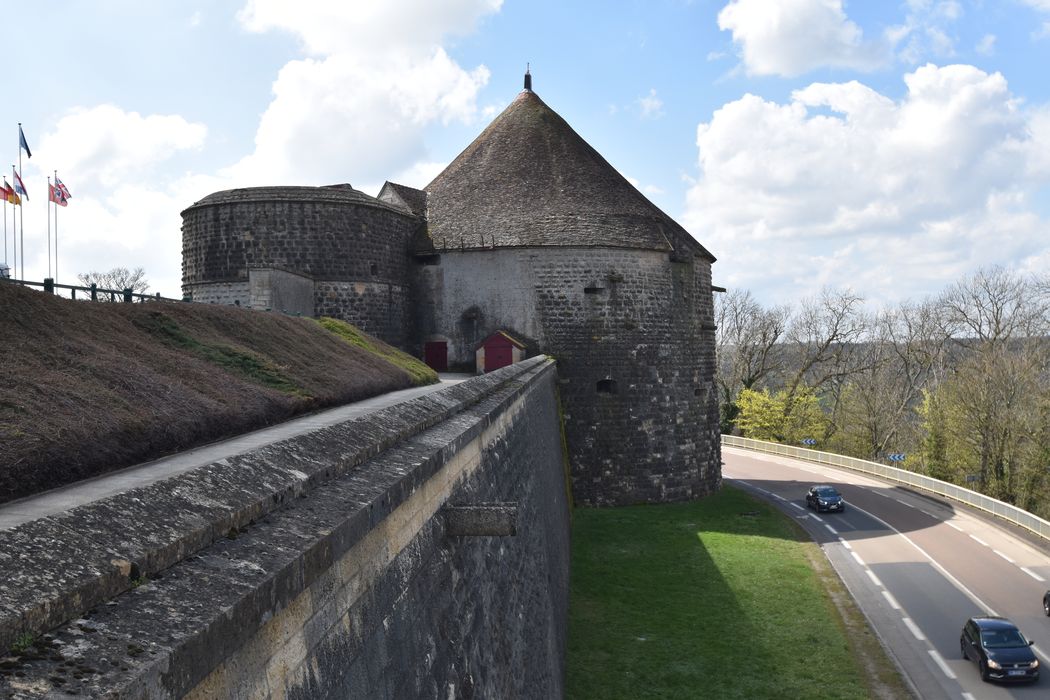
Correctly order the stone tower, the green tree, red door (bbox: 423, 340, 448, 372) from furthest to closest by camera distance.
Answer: the green tree
red door (bbox: 423, 340, 448, 372)
the stone tower

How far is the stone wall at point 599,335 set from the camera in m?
29.3

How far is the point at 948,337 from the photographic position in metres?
58.7

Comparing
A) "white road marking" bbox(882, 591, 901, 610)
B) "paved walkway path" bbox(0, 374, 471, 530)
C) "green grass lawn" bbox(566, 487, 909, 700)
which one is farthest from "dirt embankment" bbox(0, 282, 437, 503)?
"white road marking" bbox(882, 591, 901, 610)

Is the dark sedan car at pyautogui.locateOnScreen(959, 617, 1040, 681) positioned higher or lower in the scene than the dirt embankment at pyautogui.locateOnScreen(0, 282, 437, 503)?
lower

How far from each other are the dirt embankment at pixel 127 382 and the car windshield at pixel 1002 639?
40.9 ft

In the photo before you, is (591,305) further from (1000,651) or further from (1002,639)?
(1000,651)

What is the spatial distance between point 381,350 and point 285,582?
18598mm

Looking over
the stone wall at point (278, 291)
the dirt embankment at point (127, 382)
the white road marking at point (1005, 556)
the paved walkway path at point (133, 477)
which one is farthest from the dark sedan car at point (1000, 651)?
the stone wall at point (278, 291)

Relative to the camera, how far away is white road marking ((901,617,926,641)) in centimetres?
1842

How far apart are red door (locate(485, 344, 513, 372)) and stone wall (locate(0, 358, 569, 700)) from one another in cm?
2038

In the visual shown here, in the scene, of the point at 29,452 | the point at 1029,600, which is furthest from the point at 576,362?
the point at 29,452

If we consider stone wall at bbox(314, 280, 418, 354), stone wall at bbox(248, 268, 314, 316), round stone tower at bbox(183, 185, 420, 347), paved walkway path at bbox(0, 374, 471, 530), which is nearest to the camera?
paved walkway path at bbox(0, 374, 471, 530)

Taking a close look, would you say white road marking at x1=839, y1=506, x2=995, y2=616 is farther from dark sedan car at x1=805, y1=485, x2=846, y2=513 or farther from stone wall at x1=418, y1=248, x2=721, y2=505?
stone wall at x1=418, y1=248, x2=721, y2=505

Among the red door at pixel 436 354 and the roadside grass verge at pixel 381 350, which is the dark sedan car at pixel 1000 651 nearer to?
the roadside grass verge at pixel 381 350
